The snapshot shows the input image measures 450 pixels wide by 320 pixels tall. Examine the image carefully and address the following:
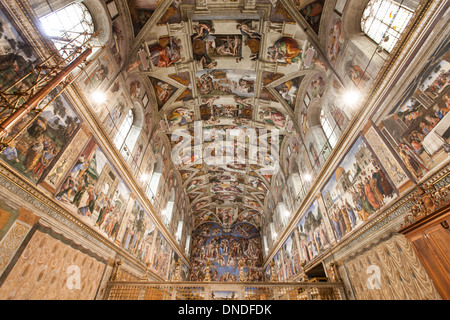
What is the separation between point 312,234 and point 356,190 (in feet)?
14.8

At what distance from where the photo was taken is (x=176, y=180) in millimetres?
18672

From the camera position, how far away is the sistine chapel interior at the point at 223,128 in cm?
422

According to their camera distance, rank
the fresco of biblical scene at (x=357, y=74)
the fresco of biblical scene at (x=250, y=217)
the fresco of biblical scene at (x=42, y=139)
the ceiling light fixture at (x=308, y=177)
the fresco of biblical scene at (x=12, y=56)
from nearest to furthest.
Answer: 1. the fresco of biblical scene at (x=12, y=56)
2. the fresco of biblical scene at (x=42, y=139)
3. the fresco of biblical scene at (x=357, y=74)
4. the ceiling light fixture at (x=308, y=177)
5. the fresco of biblical scene at (x=250, y=217)

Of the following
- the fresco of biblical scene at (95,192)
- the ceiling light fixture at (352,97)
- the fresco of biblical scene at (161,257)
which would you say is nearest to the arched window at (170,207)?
the fresco of biblical scene at (161,257)

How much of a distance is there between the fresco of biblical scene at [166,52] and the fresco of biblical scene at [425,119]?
32.6 ft

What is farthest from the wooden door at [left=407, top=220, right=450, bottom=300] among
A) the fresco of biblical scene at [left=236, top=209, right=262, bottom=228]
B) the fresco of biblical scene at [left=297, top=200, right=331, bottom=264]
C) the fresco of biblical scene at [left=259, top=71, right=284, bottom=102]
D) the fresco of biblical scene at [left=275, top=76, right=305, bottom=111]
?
the fresco of biblical scene at [left=236, top=209, right=262, bottom=228]

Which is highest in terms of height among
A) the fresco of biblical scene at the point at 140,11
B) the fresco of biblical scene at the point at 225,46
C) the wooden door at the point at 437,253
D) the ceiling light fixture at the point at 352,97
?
the fresco of biblical scene at the point at 225,46

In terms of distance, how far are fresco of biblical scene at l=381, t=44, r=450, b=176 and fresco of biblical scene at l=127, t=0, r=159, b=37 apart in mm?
10013

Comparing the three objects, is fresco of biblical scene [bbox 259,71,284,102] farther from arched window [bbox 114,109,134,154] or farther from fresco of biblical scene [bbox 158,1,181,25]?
arched window [bbox 114,109,134,154]

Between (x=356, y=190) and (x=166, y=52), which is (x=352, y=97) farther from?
(x=166, y=52)

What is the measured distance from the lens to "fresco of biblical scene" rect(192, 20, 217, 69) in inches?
394

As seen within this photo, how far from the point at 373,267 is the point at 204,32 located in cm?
1196

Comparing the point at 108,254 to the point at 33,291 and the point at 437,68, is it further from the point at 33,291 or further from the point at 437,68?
the point at 437,68

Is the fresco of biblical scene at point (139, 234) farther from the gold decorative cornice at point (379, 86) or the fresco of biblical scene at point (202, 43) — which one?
the gold decorative cornice at point (379, 86)
